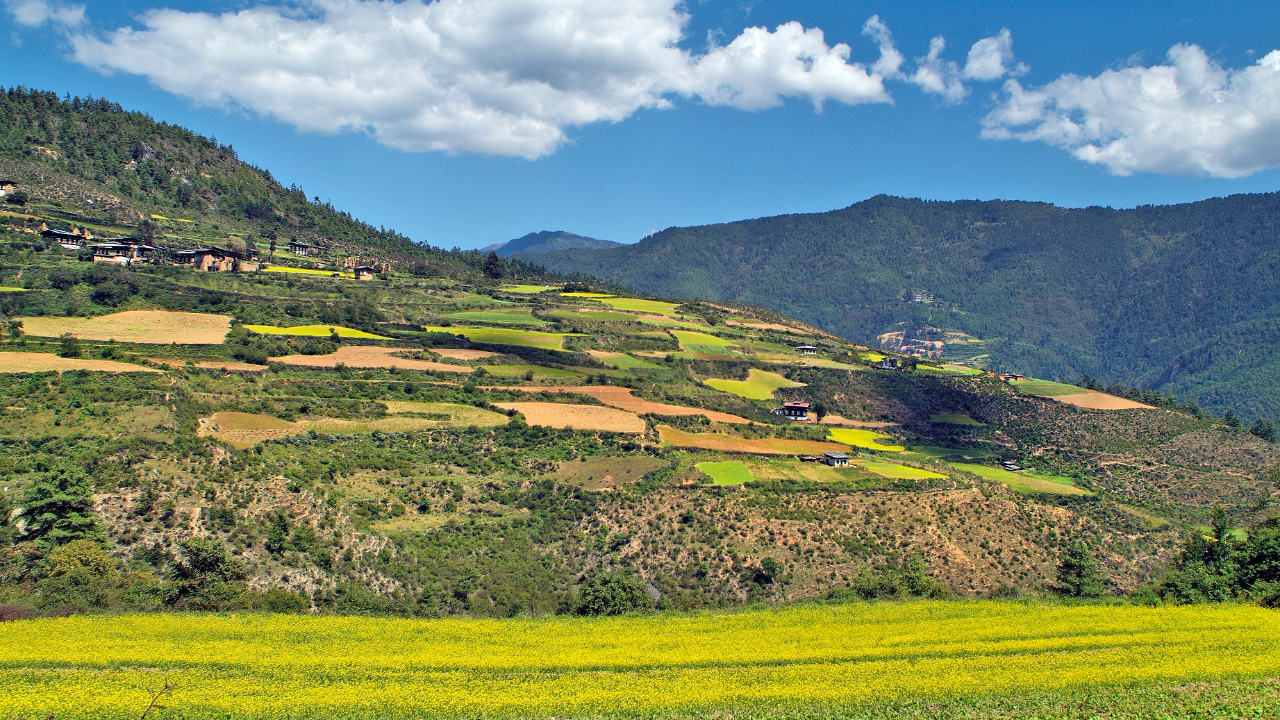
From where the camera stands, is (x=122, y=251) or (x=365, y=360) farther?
(x=122, y=251)

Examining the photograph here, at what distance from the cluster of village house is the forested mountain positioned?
320 inches

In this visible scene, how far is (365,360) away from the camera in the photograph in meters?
77.9

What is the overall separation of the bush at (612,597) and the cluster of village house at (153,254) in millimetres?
91534

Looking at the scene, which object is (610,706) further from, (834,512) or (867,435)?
(867,435)

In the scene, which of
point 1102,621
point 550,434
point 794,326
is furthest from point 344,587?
point 794,326

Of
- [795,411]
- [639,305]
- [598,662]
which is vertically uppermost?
[639,305]

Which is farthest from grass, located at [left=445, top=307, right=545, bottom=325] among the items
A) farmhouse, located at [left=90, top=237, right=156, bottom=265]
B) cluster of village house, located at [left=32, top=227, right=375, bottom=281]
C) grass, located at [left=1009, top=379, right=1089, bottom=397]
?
grass, located at [left=1009, top=379, right=1089, bottom=397]

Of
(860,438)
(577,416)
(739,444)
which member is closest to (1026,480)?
(860,438)

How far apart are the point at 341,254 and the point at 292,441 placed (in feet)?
349

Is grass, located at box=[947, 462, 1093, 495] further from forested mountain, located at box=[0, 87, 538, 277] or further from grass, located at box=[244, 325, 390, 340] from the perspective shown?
forested mountain, located at box=[0, 87, 538, 277]

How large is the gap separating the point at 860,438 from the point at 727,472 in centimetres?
3196

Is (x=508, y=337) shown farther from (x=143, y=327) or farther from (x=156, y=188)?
(x=156, y=188)

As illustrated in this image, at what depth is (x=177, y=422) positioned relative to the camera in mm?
47844

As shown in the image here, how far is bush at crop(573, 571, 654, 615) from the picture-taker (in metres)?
39.5
